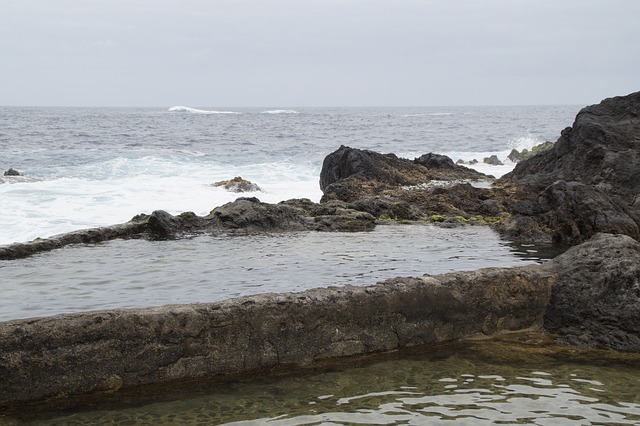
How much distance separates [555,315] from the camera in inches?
290

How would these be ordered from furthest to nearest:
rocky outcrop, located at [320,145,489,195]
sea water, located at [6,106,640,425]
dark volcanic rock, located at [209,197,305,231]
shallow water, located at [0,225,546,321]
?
rocky outcrop, located at [320,145,489,195] < dark volcanic rock, located at [209,197,305,231] < shallow water, located at [0,225,546,321] < sea water, located at [6,106,640,425]

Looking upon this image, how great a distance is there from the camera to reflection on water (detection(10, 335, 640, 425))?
17.0ft

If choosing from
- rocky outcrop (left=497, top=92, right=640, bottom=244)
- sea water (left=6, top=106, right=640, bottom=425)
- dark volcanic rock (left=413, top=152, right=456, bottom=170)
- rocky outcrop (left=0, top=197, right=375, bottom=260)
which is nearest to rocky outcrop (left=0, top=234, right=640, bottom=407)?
sea water (left=6, top=106, right=640, bottom=425)

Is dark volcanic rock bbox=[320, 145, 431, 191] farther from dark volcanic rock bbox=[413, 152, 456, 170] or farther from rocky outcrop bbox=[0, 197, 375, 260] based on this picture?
rocky outcrop bbox=[0, 197, 375, 260]

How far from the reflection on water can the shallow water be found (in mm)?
2134

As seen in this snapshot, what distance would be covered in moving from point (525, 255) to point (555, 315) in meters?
3.51

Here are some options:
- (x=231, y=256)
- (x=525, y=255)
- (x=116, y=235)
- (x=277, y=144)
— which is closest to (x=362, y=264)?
(x=231, y=256)

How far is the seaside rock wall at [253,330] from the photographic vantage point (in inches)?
220

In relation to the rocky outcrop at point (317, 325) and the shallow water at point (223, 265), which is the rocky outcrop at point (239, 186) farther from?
the rocky outcrop at point (317, 325)

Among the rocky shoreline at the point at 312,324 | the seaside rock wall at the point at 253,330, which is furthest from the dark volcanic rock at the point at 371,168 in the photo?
the seaside rock wall at the point at 253,330

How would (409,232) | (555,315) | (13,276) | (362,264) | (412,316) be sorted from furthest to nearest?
(409,232), (362,264), (13,276), (555,315), (412,316)

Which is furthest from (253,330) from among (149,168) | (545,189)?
(149,168)

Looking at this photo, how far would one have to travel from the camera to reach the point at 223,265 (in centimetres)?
973

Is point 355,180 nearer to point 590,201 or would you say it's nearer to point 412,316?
point 590,201
